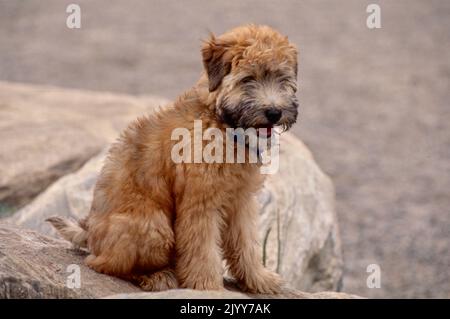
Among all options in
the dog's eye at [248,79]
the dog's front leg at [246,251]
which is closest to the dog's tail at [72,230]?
the dog's front leg at [246,251]

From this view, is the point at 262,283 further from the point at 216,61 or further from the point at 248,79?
the point at 216,61

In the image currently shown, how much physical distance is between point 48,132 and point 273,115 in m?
4.97

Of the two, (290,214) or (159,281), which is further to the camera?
(290,214)

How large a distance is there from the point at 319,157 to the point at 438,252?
316cm

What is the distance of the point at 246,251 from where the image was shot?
697cm

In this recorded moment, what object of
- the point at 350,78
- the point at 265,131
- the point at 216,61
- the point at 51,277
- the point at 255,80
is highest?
the point at 350,78

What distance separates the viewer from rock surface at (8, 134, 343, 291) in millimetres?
8789

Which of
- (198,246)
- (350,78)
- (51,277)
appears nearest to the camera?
(51,277)

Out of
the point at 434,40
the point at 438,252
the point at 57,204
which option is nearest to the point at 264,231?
the point at 57,204

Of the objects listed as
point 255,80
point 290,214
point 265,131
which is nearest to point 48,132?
point 290,214

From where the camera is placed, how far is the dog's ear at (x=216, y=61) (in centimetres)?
637

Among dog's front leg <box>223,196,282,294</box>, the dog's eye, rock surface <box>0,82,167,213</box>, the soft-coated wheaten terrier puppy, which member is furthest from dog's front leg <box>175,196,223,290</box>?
rock surface <box>0,82,167,213</box>

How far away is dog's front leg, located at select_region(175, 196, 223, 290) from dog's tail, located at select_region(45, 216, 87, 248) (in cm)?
91

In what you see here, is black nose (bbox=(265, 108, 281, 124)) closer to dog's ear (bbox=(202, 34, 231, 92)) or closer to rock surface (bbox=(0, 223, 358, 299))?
dog's ear (bbox=(202, 34, 231, 92))
